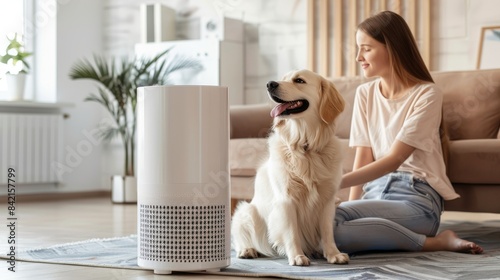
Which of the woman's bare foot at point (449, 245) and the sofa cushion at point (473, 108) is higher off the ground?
the sofa cushion at point (473, 108)

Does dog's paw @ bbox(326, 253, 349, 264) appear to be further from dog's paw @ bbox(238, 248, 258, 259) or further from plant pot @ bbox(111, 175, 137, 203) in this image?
plant pot @ bbox(111, 175, 137, 203)

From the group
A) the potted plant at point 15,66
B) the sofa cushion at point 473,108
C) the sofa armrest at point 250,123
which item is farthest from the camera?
the potted plant at point 15,66

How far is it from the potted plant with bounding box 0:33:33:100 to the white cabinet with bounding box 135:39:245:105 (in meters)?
0.95

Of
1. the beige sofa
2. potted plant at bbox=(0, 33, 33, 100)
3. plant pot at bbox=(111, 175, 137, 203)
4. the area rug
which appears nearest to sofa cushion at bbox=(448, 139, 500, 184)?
the beige sofa

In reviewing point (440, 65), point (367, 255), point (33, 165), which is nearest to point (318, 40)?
point (440, 65)

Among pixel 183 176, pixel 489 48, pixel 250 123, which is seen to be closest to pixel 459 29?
pixel 489 48

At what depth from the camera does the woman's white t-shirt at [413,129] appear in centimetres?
254

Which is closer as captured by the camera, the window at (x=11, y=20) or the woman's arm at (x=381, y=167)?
the woman's arm at (x=381, y=167)

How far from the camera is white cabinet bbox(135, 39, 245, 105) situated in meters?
5.53

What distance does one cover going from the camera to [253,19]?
5824 mm

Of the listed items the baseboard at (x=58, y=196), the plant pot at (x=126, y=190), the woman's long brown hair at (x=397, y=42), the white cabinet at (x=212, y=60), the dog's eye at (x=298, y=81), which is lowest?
the baseboard at (x=58, y=196)

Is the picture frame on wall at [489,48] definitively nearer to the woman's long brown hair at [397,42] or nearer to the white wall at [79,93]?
the woman's long brown hair at [397,42]

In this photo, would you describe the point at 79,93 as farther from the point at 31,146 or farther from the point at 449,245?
the point at 449,245

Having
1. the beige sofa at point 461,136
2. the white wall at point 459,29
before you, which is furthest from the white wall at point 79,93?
the white wall at point 459,29
